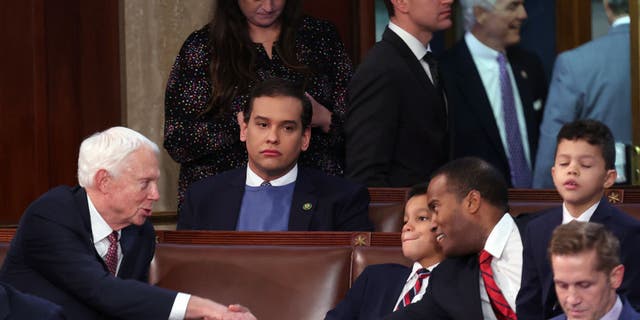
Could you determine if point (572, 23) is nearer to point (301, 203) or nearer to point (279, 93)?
point (279, 93)

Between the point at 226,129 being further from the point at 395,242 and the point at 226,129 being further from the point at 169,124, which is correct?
the point at 395,242

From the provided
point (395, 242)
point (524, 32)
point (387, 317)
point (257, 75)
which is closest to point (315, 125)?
point (257, 75)

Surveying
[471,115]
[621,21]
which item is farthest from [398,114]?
[621,21]

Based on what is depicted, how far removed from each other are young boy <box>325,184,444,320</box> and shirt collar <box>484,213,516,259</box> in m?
0.22

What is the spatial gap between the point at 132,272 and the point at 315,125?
118cm

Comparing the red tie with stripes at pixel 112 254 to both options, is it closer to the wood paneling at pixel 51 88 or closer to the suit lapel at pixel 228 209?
the suit lapel at pixel 228 209

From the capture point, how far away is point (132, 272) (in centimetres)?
421

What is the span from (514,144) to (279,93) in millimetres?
1284

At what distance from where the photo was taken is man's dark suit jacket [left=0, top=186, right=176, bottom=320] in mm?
3965

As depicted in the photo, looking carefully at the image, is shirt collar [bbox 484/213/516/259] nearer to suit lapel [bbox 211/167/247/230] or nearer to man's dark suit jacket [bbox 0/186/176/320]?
man's dark suit jacket [bbox 0/186/176/320]

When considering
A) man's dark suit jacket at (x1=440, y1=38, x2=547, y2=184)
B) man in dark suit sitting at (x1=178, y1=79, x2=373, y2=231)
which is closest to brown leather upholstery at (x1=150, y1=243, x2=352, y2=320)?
man in dark suit sitting at (x1=178, y1=79, x2=373, y2=231)

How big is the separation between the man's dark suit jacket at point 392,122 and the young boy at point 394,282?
38.2 inches

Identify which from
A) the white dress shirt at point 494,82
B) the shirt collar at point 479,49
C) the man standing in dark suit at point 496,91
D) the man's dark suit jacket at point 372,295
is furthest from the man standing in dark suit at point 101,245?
the shirt collar at point 479,49

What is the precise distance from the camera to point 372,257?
427 centimetres
